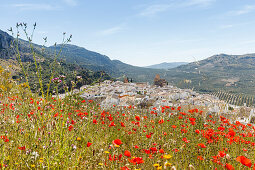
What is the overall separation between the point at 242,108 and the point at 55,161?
1117 centimetres

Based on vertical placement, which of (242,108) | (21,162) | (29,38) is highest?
(29,38)

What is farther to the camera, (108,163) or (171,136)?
(171,136)

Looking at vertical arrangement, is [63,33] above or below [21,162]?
above

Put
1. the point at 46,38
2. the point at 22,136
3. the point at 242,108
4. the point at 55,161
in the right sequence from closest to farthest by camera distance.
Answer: the point at 55,161 → the point at 46,38 → the point at 22,136 → the point at 242,108

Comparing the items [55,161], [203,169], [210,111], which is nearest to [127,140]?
[203,169]

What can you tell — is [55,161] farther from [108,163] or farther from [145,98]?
[145,98]

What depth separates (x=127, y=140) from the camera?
15.0 ft

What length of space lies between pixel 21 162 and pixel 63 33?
1966 millimetres

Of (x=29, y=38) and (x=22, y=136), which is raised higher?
(x=29, y=38)

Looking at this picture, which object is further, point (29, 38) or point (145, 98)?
point (145, 98)

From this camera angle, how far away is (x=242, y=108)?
10.4 meters

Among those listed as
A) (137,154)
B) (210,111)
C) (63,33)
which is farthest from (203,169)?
(210,111)

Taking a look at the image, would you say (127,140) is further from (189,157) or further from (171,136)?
(189,157)

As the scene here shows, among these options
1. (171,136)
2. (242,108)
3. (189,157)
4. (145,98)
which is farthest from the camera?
(145,98)
